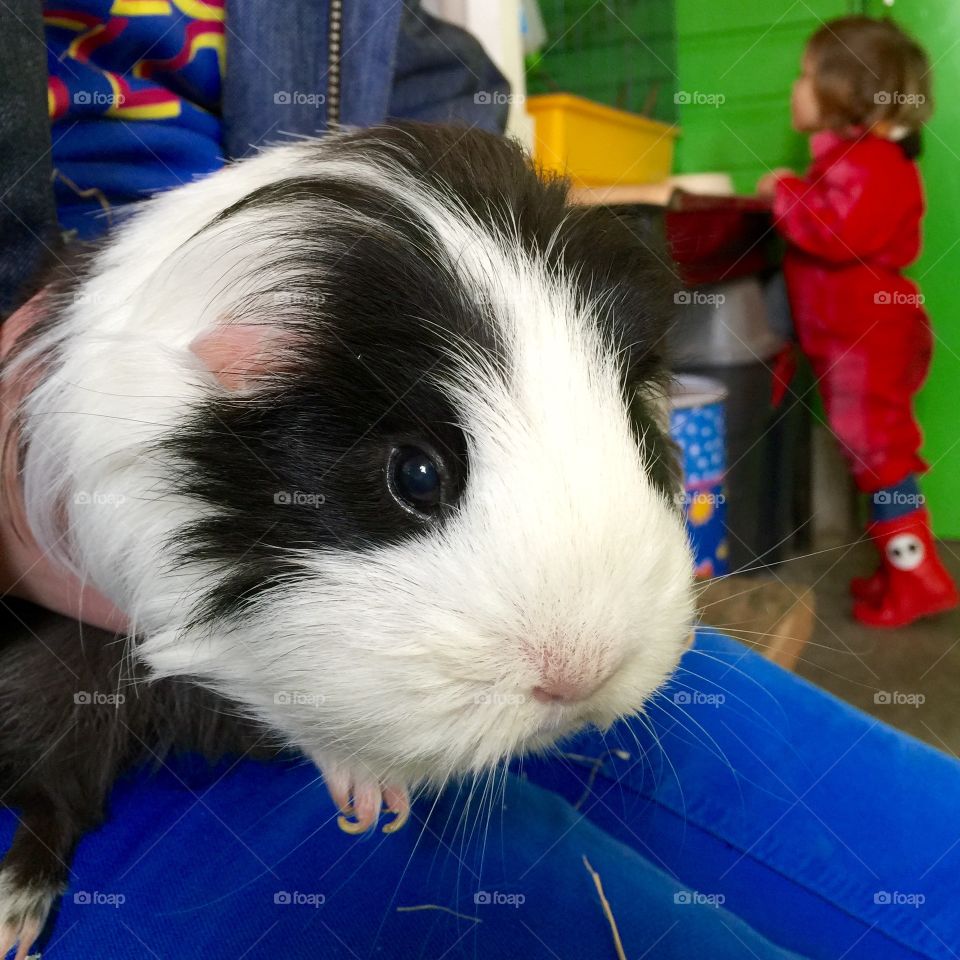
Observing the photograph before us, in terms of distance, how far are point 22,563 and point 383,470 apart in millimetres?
523

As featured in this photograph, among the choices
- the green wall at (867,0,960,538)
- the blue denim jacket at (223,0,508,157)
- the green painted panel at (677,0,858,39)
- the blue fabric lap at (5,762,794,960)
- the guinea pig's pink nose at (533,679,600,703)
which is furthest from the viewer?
the green painted panel at (677,0,858,39)

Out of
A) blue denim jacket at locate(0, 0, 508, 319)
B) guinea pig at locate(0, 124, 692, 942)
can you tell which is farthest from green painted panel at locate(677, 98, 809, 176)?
guinea pig at locate(0, 124, 692, 942)

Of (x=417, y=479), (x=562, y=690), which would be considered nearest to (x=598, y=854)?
(x=562, y=690)

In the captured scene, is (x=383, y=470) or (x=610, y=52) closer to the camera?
(x=383, y=470)

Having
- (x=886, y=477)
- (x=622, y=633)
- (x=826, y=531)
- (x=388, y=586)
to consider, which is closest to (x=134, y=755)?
(x=388, y=586)

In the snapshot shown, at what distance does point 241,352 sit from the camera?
0.64 metres

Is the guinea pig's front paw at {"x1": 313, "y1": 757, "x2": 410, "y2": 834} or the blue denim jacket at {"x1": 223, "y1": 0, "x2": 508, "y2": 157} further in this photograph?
the blue denim jacket at {"x1": 223, "y1": 0, "x2": 508, "y2": 157}

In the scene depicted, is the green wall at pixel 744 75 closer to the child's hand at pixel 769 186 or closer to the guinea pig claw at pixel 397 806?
the child's hand at pixel 769 186

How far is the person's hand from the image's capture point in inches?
33.3

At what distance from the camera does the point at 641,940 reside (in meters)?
0.74

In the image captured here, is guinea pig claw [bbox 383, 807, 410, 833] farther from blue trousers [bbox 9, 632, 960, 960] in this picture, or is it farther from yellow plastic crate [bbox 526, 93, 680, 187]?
yellow plastic crate [bbox 526, 93, 680, 187]

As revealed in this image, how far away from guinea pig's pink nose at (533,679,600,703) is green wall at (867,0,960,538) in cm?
292

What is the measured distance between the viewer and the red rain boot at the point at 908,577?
2.68 m

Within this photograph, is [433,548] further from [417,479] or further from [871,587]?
[871,587]
